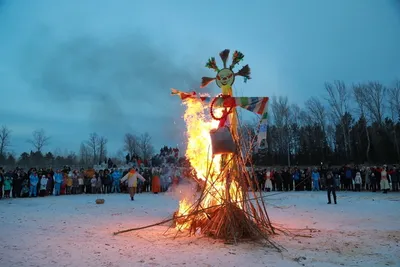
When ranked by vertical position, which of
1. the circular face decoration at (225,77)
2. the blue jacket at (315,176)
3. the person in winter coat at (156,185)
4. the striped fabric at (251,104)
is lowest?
the person in winter coat at (156,185)

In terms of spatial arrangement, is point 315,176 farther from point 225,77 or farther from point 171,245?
point 171,245

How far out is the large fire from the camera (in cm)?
827

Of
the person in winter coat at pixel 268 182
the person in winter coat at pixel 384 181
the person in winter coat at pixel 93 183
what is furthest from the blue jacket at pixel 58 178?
the person in winter coat at pixel 384 181

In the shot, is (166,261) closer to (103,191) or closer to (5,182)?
(5,182)

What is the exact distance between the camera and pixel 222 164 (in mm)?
8578

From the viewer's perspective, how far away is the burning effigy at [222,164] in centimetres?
781

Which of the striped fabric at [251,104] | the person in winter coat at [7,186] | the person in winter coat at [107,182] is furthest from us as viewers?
the person in winter coat at [107,182]

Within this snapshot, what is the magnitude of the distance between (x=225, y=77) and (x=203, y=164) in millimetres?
2499

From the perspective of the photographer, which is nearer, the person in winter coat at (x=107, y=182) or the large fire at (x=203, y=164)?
the large fire at (x=203, y=164)

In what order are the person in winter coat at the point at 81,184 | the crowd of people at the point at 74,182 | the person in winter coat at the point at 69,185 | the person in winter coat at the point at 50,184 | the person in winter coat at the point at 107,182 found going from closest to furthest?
1. the crowd of people at the point at 74,182
2. the person in winter coat at the point at 50,184
3. the person in winter coat at the point at 69,185
4. the person in winter coat at the point at 81,184
5. the person in winter coat at the point at 107,182

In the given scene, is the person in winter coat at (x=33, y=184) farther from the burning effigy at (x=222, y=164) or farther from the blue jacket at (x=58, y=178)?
the burning effigy at (x=222, y=164)

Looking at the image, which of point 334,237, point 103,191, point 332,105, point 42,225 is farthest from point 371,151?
point 42,225

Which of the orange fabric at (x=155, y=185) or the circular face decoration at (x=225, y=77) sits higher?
the circular face decoration at (x=225, y=77)

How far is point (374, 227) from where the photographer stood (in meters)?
9.02
